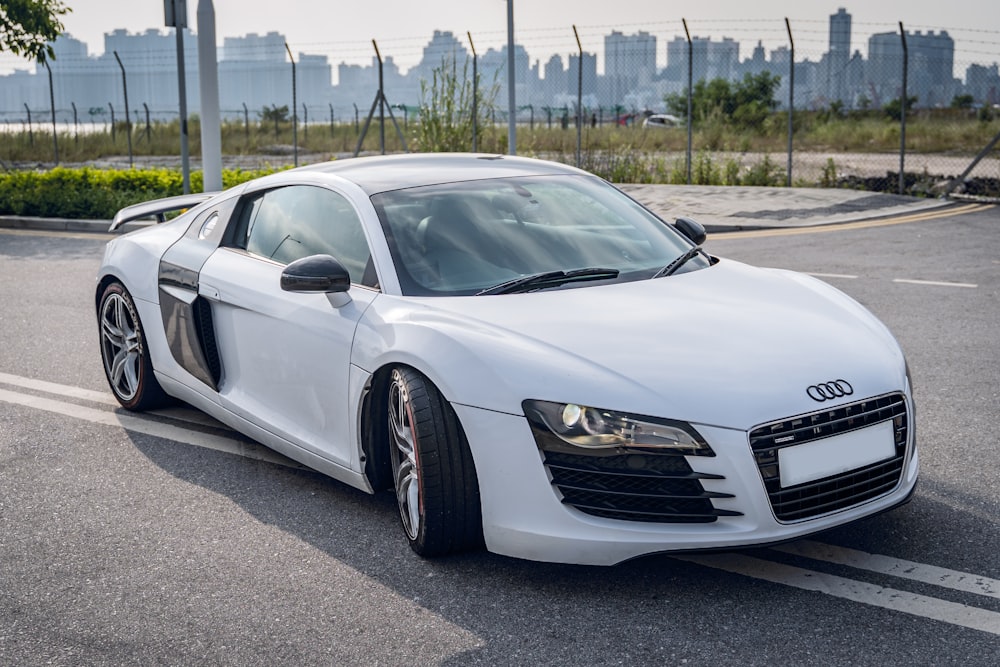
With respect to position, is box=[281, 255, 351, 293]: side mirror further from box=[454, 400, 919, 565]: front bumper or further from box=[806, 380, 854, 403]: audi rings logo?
box=[806, 380, 854, 403]: audi rings logo

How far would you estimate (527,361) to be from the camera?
3.58m

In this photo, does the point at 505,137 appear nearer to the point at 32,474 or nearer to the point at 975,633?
the point at 32,474

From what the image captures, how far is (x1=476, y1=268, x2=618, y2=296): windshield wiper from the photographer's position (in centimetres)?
423

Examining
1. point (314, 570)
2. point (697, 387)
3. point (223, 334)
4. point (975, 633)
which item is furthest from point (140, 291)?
point (975, 633)

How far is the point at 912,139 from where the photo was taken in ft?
105

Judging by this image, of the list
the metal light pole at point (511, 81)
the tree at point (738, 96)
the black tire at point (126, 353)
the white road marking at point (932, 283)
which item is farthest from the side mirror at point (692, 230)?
the tree at point (738, 96)

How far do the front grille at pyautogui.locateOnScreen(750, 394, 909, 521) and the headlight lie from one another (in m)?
0.20

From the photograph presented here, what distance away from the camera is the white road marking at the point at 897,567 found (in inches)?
142

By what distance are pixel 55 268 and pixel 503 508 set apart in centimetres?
912

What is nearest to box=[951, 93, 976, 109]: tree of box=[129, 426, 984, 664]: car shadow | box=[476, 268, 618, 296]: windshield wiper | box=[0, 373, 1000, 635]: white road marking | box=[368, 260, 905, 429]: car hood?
box=[476, 268, 618, 296]: windshield wiper

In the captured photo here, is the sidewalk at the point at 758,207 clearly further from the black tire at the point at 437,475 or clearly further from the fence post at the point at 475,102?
the black tire at the point at 437,475

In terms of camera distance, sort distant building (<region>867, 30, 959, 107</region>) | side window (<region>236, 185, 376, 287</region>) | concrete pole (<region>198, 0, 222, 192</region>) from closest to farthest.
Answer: side window (<region>236, 185, 376, 287</region>)
concrete pole (<region>198, 0, 222, 192</region>)
distant building (<region>867, 30, 959, 107</region>)

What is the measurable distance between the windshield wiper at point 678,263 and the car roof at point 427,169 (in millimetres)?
729

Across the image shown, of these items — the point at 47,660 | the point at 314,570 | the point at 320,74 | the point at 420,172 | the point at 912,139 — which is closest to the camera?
the point at 47,660
